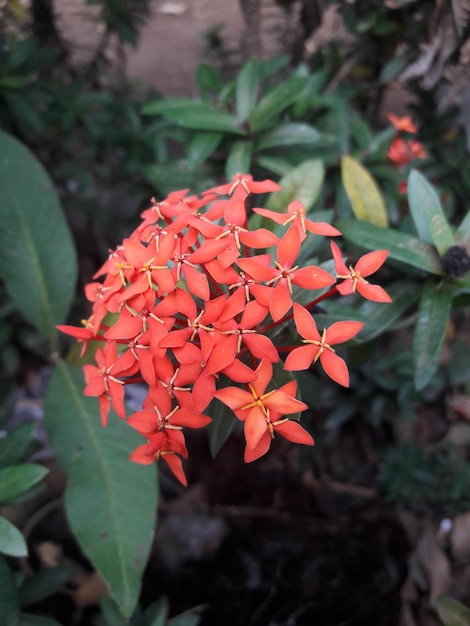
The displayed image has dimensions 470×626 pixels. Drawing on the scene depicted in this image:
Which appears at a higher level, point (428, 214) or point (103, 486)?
point (428, 214)

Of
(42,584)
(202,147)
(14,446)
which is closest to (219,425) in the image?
(14,446)

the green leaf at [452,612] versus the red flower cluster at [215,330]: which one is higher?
the red flower cluster at [215,330]

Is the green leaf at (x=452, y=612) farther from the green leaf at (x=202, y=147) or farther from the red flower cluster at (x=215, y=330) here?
the green leaf at (x=202, y=147)

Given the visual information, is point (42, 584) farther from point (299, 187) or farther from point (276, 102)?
point (276, 102)

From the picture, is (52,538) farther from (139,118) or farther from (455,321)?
(455,321)

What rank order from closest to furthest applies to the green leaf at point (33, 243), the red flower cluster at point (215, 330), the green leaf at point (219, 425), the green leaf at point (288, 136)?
1. the red flower cluster at point (215, 330)
2. the green leaf at point (219, 425)
3. the green leaf at point (288, 136)
4. the green leaf at point (33, 243)

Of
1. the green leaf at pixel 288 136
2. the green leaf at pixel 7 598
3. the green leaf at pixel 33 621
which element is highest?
the green leaf at pixel 288 136

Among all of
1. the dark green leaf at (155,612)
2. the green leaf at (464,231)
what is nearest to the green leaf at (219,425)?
the dark green leaf at (155,612)

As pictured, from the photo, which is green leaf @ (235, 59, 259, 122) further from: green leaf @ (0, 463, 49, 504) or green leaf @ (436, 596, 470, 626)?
green leaf @ (436, 596, 470, 626)
